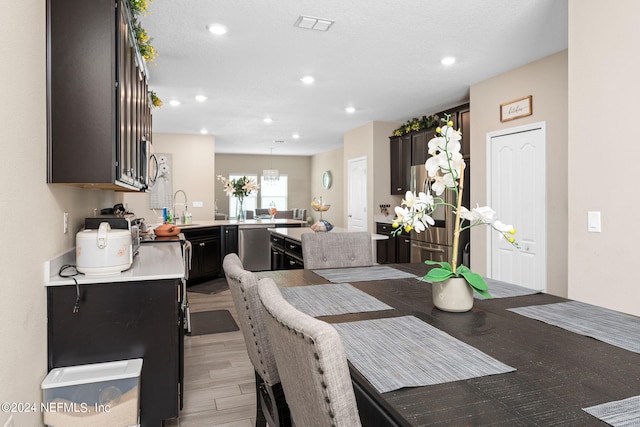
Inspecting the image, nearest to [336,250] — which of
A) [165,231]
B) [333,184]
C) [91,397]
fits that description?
[91,397]

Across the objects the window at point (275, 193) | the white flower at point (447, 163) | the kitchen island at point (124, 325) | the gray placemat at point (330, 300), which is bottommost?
the kitchen island at point (124, 325)


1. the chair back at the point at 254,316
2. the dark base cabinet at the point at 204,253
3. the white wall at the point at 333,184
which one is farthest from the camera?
the white wall at the point at 333,184

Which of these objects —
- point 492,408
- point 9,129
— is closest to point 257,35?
point 9,129

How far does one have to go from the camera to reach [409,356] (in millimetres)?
1021

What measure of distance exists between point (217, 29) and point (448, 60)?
2186mm

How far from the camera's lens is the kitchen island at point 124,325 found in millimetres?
1971

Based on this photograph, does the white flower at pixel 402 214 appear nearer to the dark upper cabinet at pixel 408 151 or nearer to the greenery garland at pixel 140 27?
the greenery garland at pixel 140 27

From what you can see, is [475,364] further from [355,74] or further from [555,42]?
[355,74]

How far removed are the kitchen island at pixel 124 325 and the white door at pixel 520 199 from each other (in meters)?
3.49

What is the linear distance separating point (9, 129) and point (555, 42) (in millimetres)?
4003

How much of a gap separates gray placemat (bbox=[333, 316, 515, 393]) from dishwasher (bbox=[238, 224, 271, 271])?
566 centimetres

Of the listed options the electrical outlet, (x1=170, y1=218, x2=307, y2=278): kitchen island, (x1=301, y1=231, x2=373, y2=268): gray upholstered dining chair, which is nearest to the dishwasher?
(x1=170, y1=218, x2=307, y2=278): kitchen island

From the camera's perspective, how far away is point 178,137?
27.2 feet

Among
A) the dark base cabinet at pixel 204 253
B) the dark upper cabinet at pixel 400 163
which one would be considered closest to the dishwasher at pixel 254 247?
the dark base cabinet at pixel 204 253
